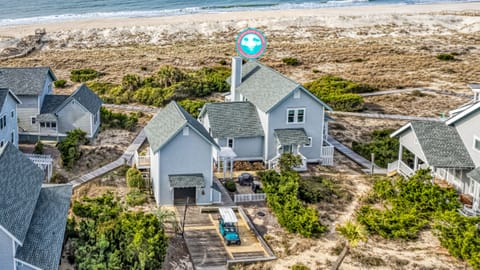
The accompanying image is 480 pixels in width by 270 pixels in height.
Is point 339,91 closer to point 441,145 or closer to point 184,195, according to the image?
point 441,145

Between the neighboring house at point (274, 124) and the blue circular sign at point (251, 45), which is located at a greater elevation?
the blue circular sign at point (251, 45)

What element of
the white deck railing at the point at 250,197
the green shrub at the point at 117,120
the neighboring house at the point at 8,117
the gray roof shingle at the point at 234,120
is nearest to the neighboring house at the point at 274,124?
the gray roof shingle at the point at 234,120

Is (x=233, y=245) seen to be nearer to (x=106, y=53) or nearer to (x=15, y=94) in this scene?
(x=15, y=94)

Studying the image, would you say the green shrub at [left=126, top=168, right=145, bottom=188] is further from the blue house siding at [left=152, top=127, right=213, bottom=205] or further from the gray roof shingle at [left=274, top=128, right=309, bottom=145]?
the gray roof shingle at [left=274, top=128, right=309, bottom=145]

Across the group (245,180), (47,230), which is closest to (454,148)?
(245,180)

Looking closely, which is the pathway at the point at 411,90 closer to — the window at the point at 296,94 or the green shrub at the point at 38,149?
the window at the point at 296,94
